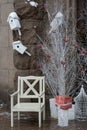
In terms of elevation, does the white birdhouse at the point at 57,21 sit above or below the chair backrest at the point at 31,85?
above

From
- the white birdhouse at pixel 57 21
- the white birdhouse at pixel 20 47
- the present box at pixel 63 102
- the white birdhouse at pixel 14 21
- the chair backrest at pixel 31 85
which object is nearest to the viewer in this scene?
the present box at pixel 63 102

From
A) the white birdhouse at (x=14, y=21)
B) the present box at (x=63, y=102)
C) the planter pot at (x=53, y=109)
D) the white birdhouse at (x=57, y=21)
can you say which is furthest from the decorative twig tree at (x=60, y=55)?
the white birdhouse at (x=14, y=21)

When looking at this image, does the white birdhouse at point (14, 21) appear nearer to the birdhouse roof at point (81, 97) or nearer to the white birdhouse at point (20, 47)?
the white birdhouse at point (20, 47)

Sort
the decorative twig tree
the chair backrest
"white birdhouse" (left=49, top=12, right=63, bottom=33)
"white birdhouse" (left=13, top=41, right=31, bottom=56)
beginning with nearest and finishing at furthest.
A: the decorative twig tree → the chair backrest → "white birdhouse" (left=49, top=12, right=63, bottom=33) → "white birdhouse" (left=13, top=41, right=31, bottom=56)

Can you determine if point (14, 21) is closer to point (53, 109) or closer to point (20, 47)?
point (20, 47)

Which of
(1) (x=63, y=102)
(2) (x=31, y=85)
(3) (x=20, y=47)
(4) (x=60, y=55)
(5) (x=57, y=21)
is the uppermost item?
(5) (x=57, y=21)

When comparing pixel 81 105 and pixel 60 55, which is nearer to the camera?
pixel 60 55

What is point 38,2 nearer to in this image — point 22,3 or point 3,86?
point 22,3

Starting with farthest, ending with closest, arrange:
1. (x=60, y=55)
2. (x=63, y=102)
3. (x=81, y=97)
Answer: (x=81, y=97) < (x=60, y=55) < (x=63, y=102)

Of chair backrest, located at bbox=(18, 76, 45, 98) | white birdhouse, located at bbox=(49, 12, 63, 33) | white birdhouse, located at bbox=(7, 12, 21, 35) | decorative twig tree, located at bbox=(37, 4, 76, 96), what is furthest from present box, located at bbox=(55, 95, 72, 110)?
white birdhouse, located at bbox=(7, 12, 21, 35)

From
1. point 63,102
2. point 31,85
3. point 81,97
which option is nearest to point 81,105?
point 81,97

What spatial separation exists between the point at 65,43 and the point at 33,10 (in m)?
1.18

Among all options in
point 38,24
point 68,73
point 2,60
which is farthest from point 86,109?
point 2,60

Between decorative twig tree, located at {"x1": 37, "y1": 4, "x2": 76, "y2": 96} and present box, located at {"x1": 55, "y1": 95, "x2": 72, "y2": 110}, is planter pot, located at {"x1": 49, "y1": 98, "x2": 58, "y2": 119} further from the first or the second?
present box, located at {"x1": 55, "y1": 95, "x2": 72, "y2": 110}
